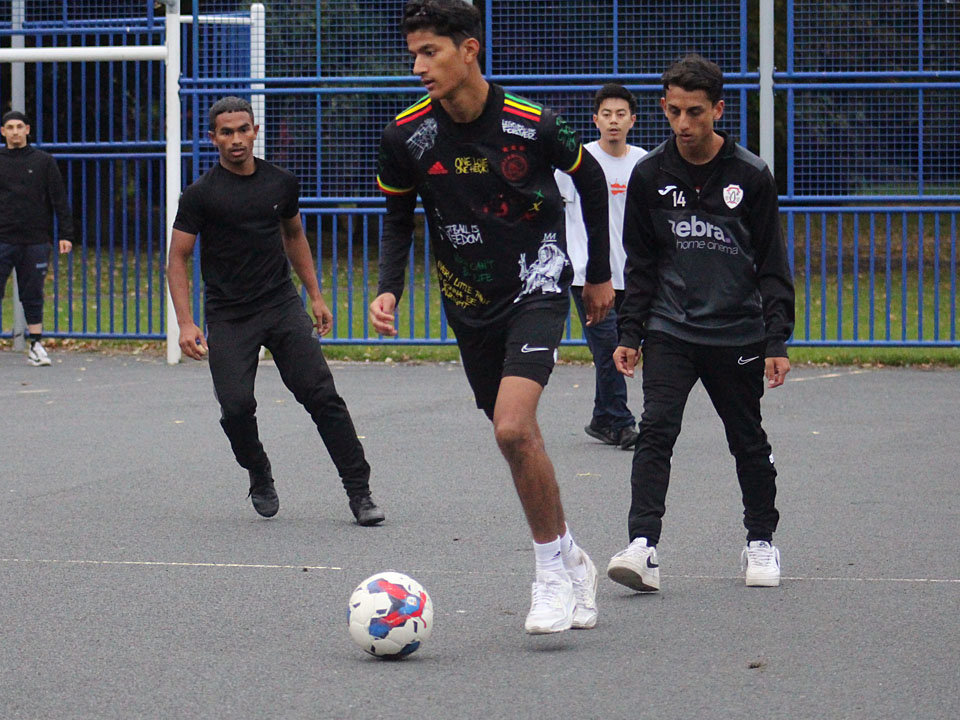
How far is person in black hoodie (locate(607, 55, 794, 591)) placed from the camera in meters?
5.54

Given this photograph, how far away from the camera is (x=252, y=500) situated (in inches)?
281

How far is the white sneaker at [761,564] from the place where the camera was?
5645 millimetres

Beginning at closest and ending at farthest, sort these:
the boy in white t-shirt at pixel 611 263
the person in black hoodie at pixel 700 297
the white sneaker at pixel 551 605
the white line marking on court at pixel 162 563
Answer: the white sneaker at pixel 551 605 < the person in black hoodie at pixel 700 297 < the white line marking on court at pixel 162 563 < the boy in white t-shirt at pixel 611 263

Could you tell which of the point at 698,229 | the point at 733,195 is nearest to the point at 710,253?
the point at 698,229

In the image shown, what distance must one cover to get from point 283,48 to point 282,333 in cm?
754

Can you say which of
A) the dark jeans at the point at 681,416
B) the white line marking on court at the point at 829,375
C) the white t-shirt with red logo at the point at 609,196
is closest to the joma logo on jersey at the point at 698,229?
the dark jeans at the point at 681,416

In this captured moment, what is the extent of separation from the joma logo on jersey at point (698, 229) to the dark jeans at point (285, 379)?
6.76ft

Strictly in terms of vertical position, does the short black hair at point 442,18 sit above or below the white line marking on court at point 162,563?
above

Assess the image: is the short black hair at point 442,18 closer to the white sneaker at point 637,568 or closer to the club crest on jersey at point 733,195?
the club crest on jersey at point 733,195

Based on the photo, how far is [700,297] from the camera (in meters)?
5.63

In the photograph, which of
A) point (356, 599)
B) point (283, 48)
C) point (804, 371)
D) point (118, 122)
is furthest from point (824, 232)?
point (118, 122)

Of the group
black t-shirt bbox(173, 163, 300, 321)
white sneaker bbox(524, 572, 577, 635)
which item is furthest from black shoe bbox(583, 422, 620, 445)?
white sneaker bbox(524, 572, 577, 635)

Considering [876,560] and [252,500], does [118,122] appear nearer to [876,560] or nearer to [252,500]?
[252,500]

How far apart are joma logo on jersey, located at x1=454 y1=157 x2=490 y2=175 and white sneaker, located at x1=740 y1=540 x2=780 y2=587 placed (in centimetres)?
173
